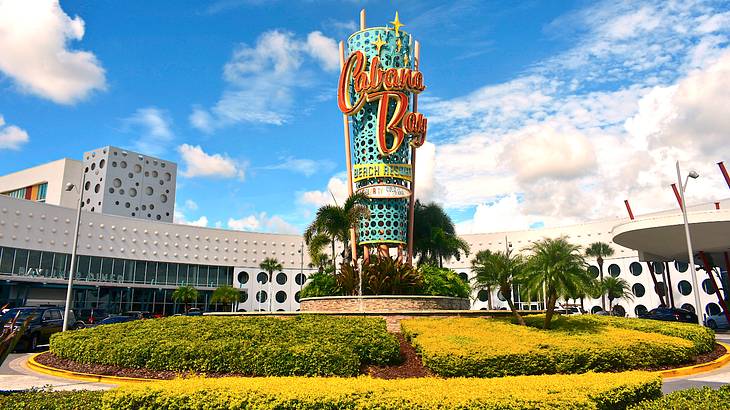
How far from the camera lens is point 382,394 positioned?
9367 millimetres

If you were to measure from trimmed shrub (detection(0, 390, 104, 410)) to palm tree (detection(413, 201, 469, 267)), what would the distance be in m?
41.9

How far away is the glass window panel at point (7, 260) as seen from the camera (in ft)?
153

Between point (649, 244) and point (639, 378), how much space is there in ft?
104

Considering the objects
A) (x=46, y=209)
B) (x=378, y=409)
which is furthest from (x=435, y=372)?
(x=46, y=209)

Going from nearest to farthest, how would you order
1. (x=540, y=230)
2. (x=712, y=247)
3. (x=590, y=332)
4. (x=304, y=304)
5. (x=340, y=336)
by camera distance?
1. (x=340, y=336)
2. (x=590, y=332)
3. (x=304, y=304)
4. (x=712, y=247)
5. (x=540, y=230)

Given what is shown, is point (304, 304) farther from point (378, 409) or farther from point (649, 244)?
point (649, 244)

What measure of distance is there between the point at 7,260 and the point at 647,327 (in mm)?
49533

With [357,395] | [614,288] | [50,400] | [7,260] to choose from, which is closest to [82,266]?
[7,260]

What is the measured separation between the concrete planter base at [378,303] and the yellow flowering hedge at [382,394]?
14969 mm

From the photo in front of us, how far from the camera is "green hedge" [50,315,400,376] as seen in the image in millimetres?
15633

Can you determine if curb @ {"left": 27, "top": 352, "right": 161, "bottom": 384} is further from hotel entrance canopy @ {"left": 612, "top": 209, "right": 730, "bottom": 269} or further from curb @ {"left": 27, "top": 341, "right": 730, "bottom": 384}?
hotel entrance canopy @ {"left": 612, "top": 209, "right": 730, "bottom": 269}

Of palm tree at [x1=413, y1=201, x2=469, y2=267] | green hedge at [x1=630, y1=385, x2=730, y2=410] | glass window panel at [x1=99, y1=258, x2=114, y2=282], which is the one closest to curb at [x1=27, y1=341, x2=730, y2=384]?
green hedge at [x1=630, y1=385, x2=730, y2=410]

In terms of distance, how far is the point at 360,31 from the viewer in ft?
136

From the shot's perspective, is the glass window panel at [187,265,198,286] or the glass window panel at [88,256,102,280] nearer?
the glass window panel at [88,256,102,280]
